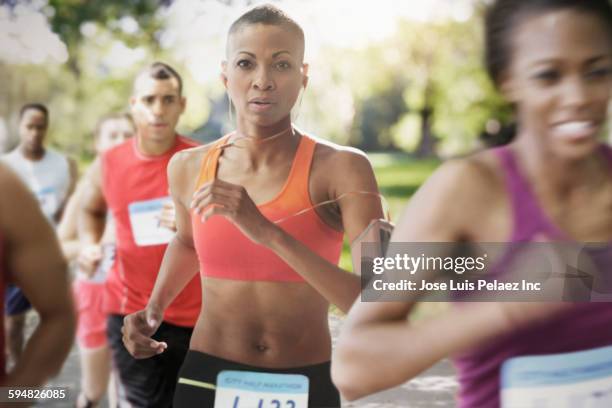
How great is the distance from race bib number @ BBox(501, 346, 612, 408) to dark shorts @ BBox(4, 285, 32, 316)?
877mm

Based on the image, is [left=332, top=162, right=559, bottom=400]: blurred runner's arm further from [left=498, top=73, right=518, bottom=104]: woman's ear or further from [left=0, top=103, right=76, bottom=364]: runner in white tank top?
[left=0, top=103, right=76, bottom=364]: runner in white tank top

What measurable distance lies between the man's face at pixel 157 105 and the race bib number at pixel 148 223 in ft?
0.58

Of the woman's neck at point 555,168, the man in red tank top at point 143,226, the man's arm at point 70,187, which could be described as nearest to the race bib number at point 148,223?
the man in red tank top at point 143,226

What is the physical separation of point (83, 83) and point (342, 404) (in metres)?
1.04

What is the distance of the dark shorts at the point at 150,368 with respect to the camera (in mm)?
2230

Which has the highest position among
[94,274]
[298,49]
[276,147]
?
[298,49]

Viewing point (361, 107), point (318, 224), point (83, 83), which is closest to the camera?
point (318, 224)

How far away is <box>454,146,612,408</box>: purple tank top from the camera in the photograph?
145 centimetres

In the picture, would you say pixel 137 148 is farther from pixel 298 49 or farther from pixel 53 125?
pixel 298 49

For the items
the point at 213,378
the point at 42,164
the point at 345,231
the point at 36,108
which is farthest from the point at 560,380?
the point at 36,108

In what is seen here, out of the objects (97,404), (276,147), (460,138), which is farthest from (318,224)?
(97,404)

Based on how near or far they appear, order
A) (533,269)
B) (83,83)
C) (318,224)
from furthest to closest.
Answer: (83,83) → (318,224) → (533,269)

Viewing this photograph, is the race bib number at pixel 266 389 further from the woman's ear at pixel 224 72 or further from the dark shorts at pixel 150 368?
the woman's ear at pixel 224 72

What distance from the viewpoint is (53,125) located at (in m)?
2.35
